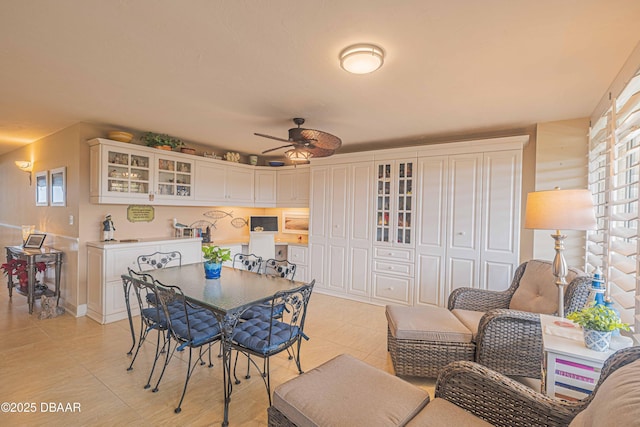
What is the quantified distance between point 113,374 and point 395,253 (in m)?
3.43

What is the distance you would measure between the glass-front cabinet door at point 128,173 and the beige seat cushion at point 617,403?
4.54m

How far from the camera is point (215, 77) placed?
2.44 meters

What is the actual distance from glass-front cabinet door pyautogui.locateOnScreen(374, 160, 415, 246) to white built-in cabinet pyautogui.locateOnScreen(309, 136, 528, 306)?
0.6 inches

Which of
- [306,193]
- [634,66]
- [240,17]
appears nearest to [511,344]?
[634,66]

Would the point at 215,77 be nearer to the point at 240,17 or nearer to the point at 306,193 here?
the point at 240,17

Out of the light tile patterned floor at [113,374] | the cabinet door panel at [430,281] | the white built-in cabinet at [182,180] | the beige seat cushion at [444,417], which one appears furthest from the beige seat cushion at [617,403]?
the white built-in cabinet at [182,180]

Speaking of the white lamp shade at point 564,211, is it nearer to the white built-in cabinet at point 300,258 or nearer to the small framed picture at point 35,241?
the white built-in cabinet at point 300,258

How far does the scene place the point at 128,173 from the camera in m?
3.87

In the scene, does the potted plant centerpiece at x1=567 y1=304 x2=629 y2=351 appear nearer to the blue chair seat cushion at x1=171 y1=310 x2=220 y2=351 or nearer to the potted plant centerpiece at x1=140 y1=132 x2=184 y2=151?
the blue chair seat cushion at x1=171 y1=310 x2=220 y2=351

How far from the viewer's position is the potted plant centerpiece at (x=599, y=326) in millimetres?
1464

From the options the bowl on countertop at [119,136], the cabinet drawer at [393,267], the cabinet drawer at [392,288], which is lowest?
the cabinet drawer at [392,288]

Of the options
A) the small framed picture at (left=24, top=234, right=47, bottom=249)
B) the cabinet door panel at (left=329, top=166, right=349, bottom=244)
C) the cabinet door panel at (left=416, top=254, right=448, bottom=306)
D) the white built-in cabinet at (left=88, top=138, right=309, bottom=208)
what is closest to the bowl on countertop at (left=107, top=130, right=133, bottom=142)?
the white built-in cabinet at (left=88, top=138, right=309, bottom=208)

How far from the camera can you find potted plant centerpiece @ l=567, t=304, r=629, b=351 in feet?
4.80

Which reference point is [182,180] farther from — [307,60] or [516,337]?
[516,337]
